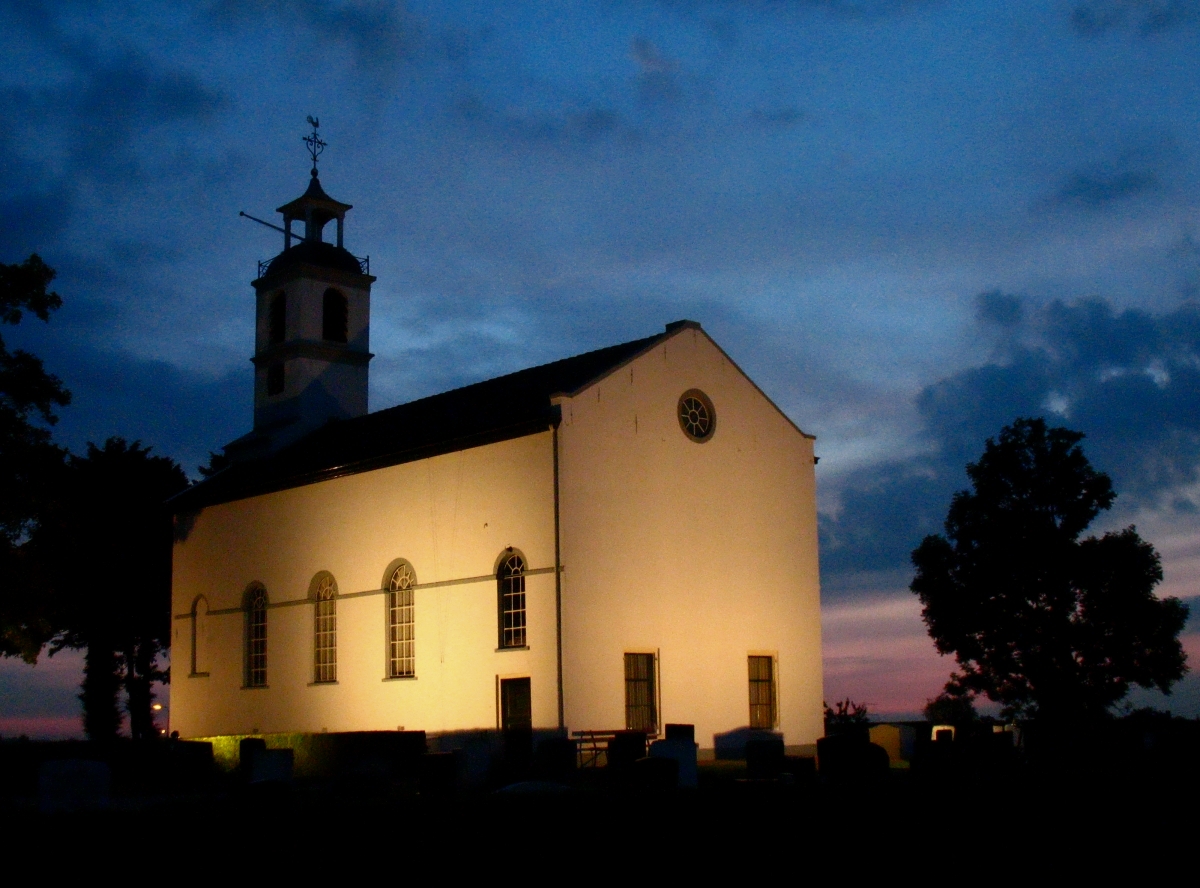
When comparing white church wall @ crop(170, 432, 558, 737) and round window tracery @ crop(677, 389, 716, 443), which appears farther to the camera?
round window tracery @ crop(677, 389, 716, 443)

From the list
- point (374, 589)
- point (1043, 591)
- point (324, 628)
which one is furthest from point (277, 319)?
point (1043, 591)

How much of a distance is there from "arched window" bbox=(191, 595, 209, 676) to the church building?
3.5 inches

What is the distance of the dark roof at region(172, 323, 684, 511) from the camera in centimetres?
3052

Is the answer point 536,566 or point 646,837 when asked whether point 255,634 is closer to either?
point 536,566

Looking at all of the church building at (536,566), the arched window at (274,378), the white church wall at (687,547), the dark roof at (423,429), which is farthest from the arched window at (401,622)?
the arched window at (274,378)

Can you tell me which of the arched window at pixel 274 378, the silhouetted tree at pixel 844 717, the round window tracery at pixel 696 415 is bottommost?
the silhouetted tree at pixel 844 717

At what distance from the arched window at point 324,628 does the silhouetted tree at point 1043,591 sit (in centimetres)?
1749

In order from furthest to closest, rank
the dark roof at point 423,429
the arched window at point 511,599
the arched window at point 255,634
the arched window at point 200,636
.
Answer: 1. the arched window at point 200,636
2. the arched window at point 255,634
3. the dark roof at point 423,429
4. the arched window at point 511,599

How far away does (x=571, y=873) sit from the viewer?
37.5 ft

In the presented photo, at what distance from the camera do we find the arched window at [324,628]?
1344 inches

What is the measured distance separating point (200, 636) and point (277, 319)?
10.7 metres

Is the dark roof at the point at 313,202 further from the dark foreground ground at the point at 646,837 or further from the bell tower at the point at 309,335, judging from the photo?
the dark foreground ground at the point at 646,837

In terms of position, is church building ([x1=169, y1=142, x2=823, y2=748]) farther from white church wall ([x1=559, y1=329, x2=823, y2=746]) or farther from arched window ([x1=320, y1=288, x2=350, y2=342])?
arched window ([x1=320, y1=288, x2=350, y2=342])

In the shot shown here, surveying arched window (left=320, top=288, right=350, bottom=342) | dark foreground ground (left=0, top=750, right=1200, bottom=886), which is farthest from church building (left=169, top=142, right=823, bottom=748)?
dark foreground ground (left=0, top=750, right=1200, bottom=886)
